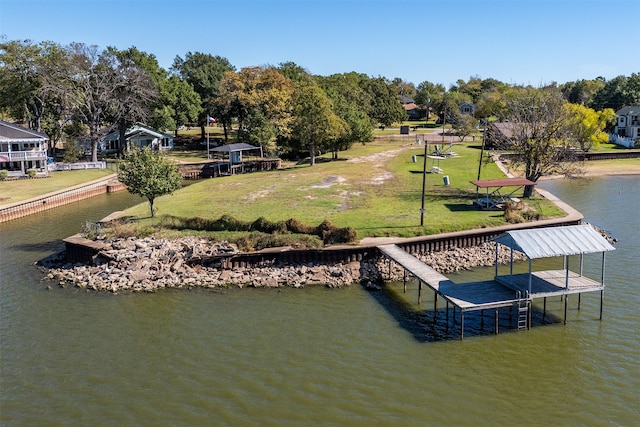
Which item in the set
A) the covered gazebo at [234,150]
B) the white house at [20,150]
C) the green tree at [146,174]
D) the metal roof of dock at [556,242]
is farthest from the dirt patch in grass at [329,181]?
the white house at [20,150]

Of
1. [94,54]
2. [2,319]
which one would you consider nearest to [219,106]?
[94,54]

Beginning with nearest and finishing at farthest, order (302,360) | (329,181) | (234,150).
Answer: (302,360), (329,181), (234,150)

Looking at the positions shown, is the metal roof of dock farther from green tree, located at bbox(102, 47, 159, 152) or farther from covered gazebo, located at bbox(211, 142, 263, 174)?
green tree, located at bbox(102, 47, 159, 152)

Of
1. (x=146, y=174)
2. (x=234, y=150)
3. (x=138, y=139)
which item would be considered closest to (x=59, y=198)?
(x=234, y=150)

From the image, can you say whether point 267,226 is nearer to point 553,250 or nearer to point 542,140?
point 553,250

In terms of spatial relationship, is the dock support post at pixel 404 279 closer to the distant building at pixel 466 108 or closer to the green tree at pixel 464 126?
the green tree at pixel 464 126

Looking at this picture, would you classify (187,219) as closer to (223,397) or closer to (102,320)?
(102,320)
